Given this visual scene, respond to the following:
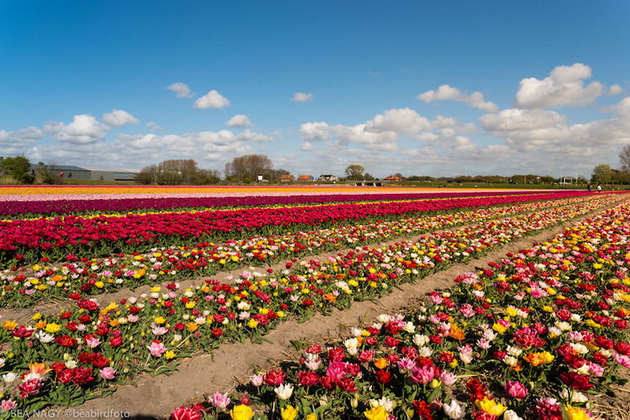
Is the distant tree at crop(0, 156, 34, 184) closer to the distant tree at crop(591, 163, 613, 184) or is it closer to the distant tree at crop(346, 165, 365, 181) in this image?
the distant tree at crop(346, 165, 365, 181)

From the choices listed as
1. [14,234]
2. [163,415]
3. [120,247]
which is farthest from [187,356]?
[14,234]

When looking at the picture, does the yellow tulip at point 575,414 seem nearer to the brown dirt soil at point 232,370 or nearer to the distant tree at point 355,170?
the brown dirt soil at point 232,370

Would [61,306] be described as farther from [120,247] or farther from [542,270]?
[542,270]

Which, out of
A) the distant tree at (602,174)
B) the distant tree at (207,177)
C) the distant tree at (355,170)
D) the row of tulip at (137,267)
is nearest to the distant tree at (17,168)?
the distant tree at (207,177)

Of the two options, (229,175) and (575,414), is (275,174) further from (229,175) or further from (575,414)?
(575,414)

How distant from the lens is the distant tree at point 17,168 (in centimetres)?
4244

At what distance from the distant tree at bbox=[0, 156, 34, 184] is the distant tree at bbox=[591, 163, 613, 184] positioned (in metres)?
116

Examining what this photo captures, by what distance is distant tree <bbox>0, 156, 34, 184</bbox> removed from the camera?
42438 millimetres

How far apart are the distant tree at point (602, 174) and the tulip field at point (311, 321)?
97115mm

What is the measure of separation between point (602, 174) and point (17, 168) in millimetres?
120784

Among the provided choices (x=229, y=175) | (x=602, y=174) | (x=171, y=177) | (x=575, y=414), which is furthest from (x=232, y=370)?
(x=602, y=174)

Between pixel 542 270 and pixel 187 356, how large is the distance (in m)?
5.80

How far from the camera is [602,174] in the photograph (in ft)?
265

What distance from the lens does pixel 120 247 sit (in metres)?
7.07
